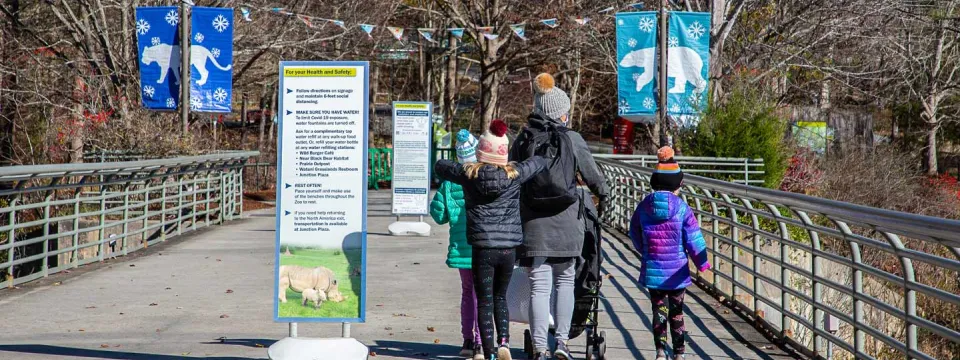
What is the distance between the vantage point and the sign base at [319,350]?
22.3 ft

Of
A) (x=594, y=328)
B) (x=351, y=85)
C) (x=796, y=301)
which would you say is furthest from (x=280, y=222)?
(x=796, y=301)

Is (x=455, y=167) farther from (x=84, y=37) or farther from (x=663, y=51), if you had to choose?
(x=84, y=37)

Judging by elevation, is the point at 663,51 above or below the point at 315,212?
above

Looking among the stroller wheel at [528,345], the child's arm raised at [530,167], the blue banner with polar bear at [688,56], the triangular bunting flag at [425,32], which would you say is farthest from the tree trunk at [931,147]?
the child's arm raised at [530,167]

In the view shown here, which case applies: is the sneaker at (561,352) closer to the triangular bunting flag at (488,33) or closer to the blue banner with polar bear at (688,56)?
the blue banner with polar bear at (688,56)

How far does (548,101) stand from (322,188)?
4.82 ft

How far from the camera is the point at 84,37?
86.4ft

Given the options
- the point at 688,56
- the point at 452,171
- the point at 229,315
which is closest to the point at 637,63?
the point at 688,56

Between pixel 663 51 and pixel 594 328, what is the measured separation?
18304 mm

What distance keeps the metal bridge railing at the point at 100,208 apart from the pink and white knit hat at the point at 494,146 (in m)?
4.99

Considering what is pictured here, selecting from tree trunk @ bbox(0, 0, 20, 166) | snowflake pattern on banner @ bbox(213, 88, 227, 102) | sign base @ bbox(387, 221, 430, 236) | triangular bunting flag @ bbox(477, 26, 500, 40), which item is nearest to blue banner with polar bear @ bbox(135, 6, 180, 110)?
snowflake pattern on banner @ bbox(213, 88, 227, 102)

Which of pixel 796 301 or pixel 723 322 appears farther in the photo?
pixel 796 301

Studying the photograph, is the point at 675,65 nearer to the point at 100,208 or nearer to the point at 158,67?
the point at 158,67

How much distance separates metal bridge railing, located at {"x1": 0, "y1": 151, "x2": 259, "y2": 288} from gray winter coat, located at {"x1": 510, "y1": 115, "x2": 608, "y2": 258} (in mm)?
5143
